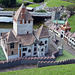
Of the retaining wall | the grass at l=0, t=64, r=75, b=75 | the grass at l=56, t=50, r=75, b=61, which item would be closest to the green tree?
the grass at l=56, t=50, r=75, b=61

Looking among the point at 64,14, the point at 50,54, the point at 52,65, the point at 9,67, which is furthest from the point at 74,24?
the point at 9,67

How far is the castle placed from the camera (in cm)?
3444

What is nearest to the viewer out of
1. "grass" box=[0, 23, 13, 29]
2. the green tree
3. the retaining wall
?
the retaining wall

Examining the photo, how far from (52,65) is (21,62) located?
8.02 m

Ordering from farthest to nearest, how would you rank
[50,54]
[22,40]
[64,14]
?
[64,14] < [50,54] < [22,40]

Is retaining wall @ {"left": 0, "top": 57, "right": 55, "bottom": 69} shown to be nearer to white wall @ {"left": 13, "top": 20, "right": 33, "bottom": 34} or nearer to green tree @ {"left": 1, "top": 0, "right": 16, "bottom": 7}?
white wall @ {"left": 13, "top": 20, "right": 33, "bottom": 34}

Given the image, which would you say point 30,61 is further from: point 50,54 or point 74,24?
point 74,24

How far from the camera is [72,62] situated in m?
36.7

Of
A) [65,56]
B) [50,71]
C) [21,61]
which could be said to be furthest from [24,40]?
[65,56]

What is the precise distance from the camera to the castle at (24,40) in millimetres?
34438

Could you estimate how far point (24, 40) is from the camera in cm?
3672

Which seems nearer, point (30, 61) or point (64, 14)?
point (30, 61)

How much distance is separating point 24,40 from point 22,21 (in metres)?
5.23

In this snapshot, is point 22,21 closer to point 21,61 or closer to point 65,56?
point 21,61
